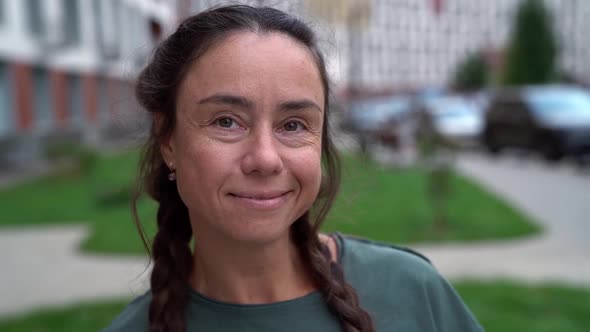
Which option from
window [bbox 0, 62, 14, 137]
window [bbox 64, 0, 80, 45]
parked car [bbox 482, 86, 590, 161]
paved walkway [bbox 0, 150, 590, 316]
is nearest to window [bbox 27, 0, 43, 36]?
window [bbox 0, 62, 14, 137]

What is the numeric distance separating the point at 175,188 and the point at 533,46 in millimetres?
55177

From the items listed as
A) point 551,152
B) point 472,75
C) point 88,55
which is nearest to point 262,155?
point 551,152

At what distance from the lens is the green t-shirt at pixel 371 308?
1476 mm

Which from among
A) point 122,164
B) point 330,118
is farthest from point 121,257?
point 122,164

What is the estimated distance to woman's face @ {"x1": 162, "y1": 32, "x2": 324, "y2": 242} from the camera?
139 centimetres

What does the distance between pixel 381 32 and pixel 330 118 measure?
83129 millimetres

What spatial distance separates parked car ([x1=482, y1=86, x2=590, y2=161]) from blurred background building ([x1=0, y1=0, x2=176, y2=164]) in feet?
28.5

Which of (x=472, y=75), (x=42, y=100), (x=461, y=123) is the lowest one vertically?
(x=472, y=75)

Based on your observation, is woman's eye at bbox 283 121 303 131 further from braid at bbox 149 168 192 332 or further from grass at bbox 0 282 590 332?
grass at bbox 0 282 590 332

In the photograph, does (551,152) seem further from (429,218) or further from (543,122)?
(429,218)

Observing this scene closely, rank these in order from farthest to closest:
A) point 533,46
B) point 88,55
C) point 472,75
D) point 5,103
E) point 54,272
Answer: point 472,75, point 533,46, point 88,55, point 5,103, point 54,272

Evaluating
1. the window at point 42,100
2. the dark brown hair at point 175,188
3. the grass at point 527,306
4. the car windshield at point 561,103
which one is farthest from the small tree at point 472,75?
the dark brown hair at point 175,188

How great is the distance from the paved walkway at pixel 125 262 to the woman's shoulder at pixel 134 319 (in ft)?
11.3

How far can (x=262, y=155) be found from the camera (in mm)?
1373
